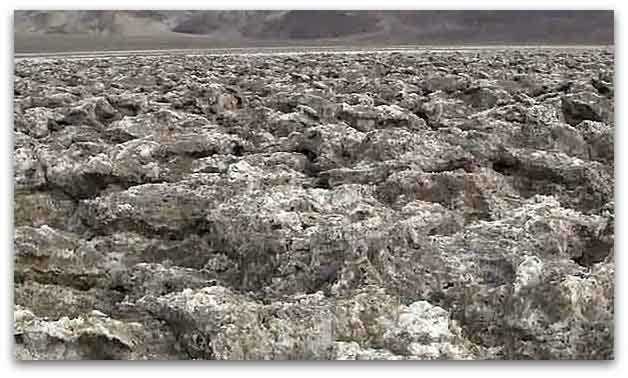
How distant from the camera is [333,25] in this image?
504cm

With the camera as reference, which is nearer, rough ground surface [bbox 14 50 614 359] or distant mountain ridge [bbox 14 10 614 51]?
rough ground surface [bbox 14 50 614 359]

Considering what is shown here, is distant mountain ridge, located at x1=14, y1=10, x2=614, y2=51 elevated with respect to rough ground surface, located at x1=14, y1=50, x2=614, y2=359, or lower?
elevated

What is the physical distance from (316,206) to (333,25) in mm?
1148

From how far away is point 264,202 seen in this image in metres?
4.46

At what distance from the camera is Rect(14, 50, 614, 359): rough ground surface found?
384cm

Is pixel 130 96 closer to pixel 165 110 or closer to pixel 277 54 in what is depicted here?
pixel 165 110

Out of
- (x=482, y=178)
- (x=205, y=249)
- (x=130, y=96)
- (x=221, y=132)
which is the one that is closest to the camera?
(x=205, y=249)

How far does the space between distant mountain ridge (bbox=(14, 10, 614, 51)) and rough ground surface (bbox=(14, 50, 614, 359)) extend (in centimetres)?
27

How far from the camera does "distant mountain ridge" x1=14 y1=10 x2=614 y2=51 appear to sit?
479cm

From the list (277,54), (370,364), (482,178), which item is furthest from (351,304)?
(277,54)

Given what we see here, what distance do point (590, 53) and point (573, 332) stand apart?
6.42 feet

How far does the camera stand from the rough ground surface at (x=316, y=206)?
12.6 feet

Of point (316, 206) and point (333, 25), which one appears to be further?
point (333, 25)

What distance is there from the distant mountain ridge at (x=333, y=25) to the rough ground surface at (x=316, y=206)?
0.27m
